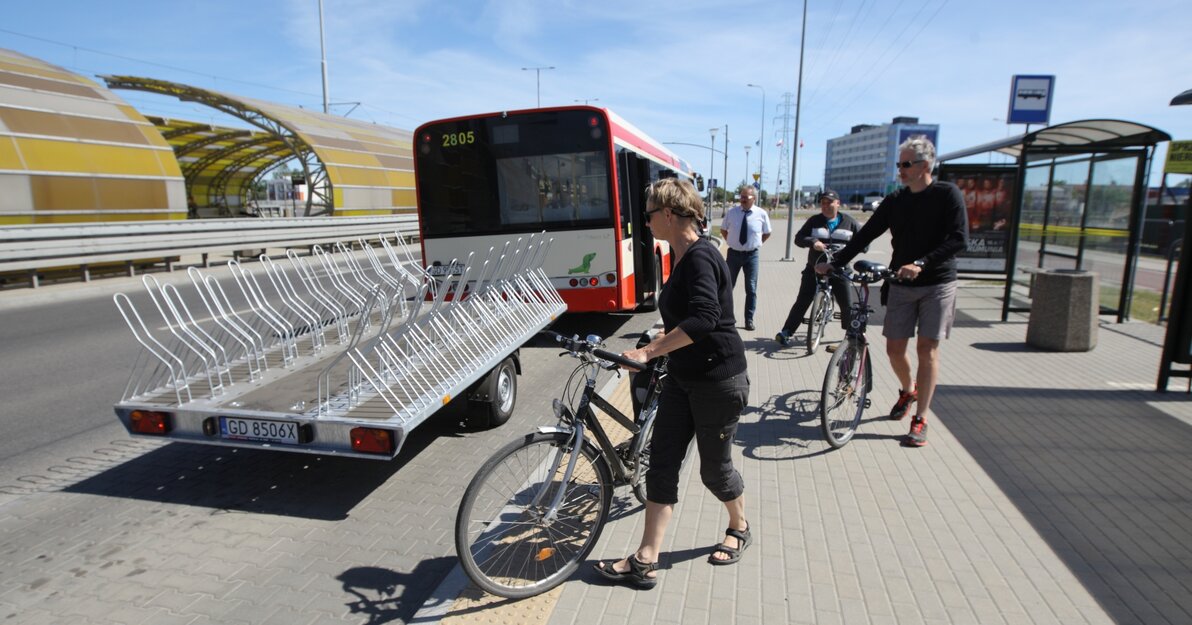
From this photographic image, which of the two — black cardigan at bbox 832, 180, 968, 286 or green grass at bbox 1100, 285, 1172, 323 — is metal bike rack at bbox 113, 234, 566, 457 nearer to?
black cardigan at bbox 832, 180, 968, 286

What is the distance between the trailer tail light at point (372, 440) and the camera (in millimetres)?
3484

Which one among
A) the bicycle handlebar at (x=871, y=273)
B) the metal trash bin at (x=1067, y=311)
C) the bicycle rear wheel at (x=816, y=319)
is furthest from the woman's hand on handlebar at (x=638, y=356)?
the metal trash bin at (x=1067, y=311)

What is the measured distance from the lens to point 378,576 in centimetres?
317

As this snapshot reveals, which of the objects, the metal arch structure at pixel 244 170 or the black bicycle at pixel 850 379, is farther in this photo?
the metal arch structure at pixel 244 170

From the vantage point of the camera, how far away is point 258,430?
368cm

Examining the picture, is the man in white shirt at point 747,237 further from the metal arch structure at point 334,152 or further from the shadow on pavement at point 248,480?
the metal arch structure at point 334,152

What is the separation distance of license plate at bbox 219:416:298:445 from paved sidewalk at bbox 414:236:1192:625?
1.42m

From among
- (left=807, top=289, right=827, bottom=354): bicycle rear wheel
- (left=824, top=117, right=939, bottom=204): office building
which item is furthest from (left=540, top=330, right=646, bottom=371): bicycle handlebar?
(left=824, top=117, right=939, bottom=204): office building

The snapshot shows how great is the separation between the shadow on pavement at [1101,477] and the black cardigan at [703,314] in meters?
1.97

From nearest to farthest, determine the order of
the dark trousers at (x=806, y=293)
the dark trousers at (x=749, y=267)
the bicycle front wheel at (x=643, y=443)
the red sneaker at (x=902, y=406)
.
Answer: the bicycle front wheel at (x=643, y=443), the red sneaker at (x=902, y=406), the dark trousers at (x=806, y=293), the dark trousers at (x=749, y=267)

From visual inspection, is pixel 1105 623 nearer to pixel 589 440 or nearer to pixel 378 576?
pixel 589 440

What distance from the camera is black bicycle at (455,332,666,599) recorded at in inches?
109

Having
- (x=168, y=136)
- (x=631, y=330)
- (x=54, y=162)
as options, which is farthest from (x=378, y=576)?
(x=168, y=136)

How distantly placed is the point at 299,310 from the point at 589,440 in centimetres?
359
